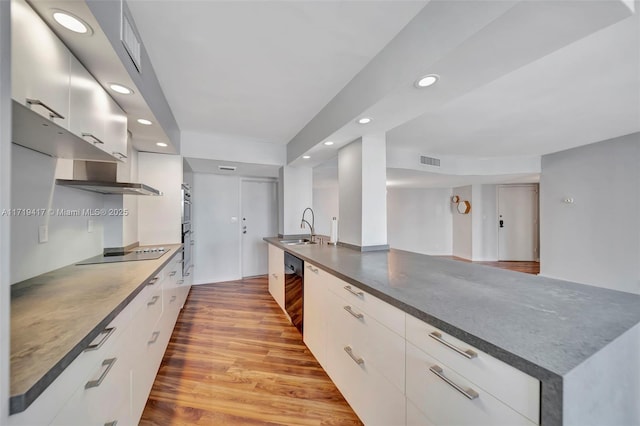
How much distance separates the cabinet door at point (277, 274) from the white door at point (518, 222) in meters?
6.25

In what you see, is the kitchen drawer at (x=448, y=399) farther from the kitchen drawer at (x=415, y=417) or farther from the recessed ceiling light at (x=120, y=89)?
the recessed ceiling light at (x=120, y=89)

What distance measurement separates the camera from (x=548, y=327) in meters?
0.81

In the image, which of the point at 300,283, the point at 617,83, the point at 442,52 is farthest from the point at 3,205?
the point at 617,83

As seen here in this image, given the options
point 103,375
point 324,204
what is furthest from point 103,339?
point 324,204

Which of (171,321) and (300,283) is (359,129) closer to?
(300,283)

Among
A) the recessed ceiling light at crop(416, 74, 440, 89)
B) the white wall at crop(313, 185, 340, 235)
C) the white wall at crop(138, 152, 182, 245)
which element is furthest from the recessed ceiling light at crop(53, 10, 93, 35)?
the white wall at crop(313, 185, 340, 235)

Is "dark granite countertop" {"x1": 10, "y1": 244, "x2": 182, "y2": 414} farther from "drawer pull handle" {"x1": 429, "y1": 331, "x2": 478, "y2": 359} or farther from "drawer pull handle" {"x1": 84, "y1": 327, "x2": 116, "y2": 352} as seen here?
"drawer pull handle" {"x1": 429, "y1": 331, "x2": 478, "y2": 359}

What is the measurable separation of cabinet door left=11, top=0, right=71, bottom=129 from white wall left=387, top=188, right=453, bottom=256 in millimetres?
7091

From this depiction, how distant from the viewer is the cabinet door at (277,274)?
10.1ft

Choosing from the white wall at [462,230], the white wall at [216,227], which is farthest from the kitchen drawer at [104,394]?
the white wall at [462,230]

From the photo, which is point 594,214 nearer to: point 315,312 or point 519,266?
point 519,266

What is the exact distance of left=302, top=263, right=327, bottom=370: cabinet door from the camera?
Result: 1.91m

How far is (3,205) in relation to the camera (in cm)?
55

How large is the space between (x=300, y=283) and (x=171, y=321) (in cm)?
131
